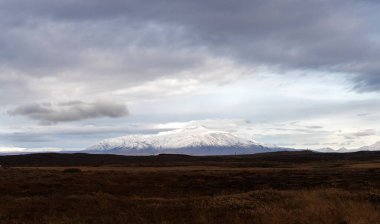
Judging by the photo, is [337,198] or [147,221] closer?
[147,221]

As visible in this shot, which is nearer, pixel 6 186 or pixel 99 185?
pixel 6 186

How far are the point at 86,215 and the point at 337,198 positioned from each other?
1097 centimetres

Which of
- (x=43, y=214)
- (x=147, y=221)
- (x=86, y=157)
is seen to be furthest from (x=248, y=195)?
(x=86, y=157)

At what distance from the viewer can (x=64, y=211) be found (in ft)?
67.2

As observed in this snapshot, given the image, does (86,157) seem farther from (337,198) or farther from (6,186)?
(337,198)

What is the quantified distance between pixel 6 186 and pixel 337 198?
1114 inches

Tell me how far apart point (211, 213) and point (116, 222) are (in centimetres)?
389

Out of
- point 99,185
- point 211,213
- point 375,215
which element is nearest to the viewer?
point 375,215

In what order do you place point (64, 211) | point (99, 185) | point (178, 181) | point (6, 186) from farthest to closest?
point (178, 181) → point (99, 185) → point (6, 186) → point (64, 211)

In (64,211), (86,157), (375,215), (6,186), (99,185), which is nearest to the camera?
(375,215)

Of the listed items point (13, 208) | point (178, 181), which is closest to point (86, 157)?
point (178, 181)

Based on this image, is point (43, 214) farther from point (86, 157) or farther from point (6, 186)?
point (86, 157)

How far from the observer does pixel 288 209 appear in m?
18.7

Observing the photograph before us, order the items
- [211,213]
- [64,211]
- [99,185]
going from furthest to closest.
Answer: [99,185] < [64,211] < [211,213]
